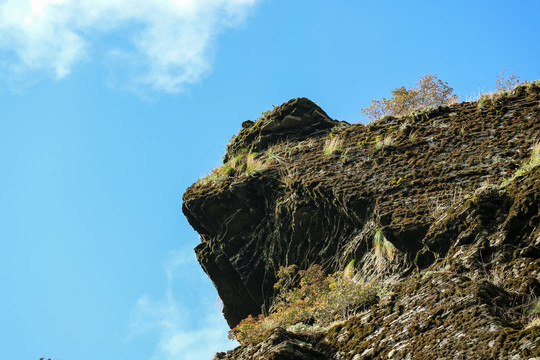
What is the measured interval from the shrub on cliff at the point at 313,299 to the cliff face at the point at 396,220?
0.45 meters

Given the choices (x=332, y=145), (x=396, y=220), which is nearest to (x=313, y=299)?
(x=396, y=220)

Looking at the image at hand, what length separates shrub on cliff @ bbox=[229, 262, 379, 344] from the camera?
1010 cm

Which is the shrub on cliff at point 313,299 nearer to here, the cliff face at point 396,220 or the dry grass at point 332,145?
the cliff face at point 396,220

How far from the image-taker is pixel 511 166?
1127cm

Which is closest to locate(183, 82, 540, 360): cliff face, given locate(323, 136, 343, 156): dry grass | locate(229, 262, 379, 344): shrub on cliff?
locate(323, 136, 343, 156): dry grass

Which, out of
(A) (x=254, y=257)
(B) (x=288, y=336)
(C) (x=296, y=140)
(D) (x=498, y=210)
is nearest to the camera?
(B) (x=288, y=336)

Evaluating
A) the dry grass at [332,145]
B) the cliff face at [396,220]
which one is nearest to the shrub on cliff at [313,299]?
the cliff face at [396,220]

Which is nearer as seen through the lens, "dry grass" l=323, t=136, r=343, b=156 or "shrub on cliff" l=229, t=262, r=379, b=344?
"shrub on cliff" l=229, t=262, r=379, b=344

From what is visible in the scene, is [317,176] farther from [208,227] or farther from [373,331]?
[373,331]

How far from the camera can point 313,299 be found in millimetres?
11492

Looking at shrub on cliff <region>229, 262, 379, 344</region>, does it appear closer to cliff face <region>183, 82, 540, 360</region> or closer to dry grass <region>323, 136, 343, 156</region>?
cliff face <region>183, 82, 540, 360</region>

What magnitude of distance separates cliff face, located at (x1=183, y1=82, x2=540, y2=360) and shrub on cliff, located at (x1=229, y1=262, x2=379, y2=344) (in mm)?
446

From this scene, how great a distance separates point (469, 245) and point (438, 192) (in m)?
2.38

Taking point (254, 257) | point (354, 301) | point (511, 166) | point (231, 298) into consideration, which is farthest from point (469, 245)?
point (231, 298)
